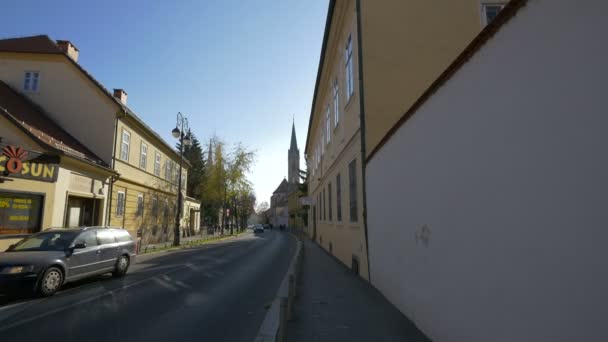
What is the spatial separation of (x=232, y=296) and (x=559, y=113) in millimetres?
7801

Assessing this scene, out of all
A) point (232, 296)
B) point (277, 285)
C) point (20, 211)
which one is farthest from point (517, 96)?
point (20, 211)

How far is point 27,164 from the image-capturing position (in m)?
14.8

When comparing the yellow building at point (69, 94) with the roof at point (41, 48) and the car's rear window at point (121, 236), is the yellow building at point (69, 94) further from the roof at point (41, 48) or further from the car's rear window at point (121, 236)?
the car's rear window at point (121, 236)

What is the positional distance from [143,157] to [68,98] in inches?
253

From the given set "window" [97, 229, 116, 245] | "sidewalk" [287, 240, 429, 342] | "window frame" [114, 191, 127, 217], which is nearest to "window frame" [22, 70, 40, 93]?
"window frame" [114, 191, 127, 217]

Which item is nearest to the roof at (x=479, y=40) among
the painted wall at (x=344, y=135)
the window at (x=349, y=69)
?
the painted wall at (x=344, y=135)

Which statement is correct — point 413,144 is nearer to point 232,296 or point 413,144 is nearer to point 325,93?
point 232,296

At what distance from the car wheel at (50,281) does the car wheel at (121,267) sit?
8.20 ft

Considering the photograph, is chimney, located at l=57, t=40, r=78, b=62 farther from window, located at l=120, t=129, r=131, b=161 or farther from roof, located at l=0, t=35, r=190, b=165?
window, located at l=120, t=129, r=131, b=161

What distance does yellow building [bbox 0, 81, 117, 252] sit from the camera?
14.2 m

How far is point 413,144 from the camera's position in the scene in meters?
5.61

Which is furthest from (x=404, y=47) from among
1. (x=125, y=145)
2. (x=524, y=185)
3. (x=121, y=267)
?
(x=125, y=145)

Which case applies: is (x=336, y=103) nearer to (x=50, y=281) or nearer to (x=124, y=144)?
(x=50, y=281)

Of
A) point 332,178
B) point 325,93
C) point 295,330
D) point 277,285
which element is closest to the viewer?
point 295,330
